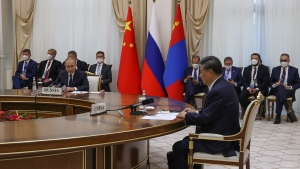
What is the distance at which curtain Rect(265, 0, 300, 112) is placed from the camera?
661 centimetres

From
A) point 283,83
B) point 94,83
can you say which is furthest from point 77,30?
point 283,83

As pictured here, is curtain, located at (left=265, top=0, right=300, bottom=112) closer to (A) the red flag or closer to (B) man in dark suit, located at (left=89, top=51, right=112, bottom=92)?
(A) the red flag

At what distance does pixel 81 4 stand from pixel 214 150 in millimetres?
6317

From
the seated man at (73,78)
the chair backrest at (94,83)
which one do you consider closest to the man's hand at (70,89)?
the seated man at (73,78)

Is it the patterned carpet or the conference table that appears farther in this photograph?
the patterned carpet

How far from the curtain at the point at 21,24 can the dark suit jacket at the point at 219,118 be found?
6456mm

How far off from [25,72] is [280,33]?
5.95 metres

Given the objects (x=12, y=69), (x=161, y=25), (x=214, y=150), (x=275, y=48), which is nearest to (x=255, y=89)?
(x=275, y=48)

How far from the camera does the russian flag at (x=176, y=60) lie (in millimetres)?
6281

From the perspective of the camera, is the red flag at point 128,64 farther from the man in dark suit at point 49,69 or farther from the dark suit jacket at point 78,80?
the dark suit jacket at point 78,80

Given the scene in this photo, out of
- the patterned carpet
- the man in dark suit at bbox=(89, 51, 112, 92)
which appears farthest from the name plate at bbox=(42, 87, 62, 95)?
the man in dark suit at bbox=(89, 51, 112, 92)

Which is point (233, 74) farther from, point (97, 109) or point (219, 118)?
point (97, 109)

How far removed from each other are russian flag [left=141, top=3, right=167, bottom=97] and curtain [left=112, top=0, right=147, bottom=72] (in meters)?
0.56

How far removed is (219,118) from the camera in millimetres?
2273
